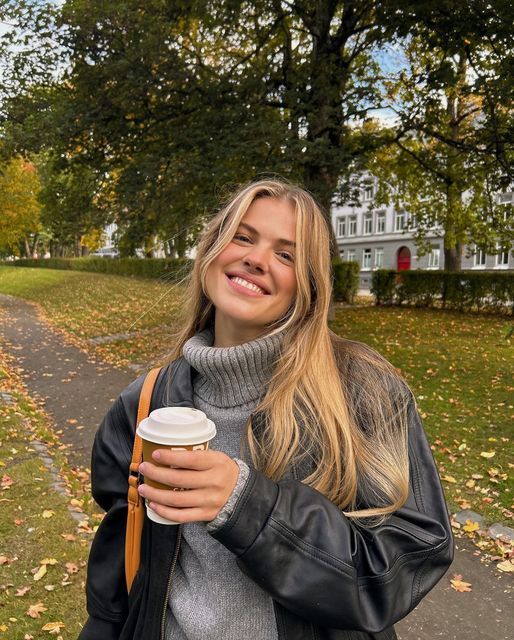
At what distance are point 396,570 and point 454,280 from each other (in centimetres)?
1939

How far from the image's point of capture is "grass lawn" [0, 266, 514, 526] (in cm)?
560

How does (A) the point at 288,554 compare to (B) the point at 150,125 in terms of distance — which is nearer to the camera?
(A) the point at 288,554

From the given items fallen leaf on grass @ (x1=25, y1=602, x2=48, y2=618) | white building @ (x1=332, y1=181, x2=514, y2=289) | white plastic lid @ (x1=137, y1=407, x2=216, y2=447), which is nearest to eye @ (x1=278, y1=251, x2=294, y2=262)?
white plastic lid @ (x1=137, y1=407, x2=216, y2=447)

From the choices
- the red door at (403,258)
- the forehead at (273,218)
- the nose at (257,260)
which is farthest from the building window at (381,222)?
the nose at (257,260)

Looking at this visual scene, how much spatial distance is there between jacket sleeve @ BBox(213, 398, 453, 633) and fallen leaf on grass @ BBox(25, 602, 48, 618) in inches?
114

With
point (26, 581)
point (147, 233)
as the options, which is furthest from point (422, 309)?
point (26, 581)

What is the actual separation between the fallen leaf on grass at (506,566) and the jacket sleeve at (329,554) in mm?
3334

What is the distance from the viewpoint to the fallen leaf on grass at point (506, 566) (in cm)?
401

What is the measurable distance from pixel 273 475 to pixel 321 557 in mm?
321

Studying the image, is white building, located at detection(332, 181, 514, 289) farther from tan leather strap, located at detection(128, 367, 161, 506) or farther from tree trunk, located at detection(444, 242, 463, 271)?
tan leather strap, located at detection(128, 367, 161, 506)

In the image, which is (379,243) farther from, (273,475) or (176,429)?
(176,429)

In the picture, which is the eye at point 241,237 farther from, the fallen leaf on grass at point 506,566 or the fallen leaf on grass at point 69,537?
the fallen leaf on grass at point 506,566

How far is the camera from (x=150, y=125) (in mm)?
11289

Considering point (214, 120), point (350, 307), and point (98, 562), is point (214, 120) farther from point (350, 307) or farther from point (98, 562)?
point (350, 307)
